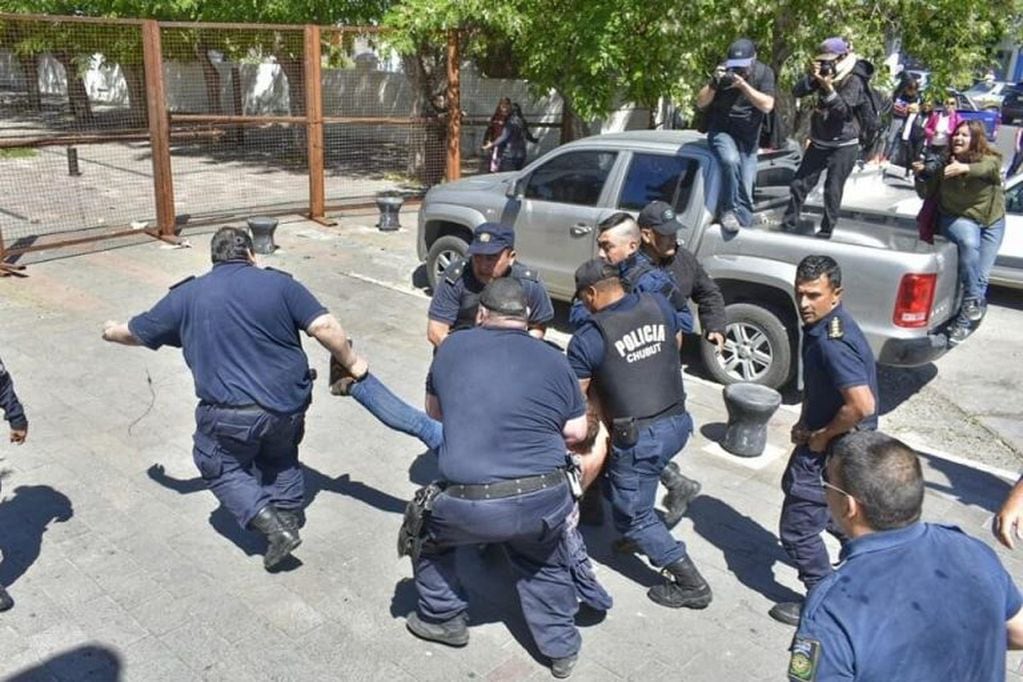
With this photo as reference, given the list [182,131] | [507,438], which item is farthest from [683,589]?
[182,131]

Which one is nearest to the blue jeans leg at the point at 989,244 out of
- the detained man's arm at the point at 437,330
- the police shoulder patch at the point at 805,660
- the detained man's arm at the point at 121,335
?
the detained man's arm at the point at 437,330

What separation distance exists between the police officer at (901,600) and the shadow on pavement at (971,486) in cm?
356

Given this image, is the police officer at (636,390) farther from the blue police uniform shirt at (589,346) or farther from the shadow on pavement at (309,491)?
the shadow on pavement at (309,491)

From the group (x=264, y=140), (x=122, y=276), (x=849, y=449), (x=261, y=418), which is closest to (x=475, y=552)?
(x=261, y=418)

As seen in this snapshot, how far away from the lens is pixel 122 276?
9461 mm

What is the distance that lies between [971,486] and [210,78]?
1487 cm

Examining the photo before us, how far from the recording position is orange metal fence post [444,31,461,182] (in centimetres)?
1235

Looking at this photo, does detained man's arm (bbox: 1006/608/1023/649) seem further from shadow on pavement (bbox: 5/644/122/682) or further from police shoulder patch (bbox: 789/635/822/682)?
shadow on pavement (bbox: 5/644/122/682)

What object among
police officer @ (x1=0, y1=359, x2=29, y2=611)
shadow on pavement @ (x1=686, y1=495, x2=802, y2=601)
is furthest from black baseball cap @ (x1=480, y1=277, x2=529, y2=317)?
police officer @ (x1=0, y1=359, x2=29, y2=611)

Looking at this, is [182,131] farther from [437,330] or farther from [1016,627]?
[1016,627]

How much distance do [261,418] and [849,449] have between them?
2718 mm

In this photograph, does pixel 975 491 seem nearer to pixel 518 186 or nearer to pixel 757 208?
pixel 757 208

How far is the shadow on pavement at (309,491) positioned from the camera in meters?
4.81

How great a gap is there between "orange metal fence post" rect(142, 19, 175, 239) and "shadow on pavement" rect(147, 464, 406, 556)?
19.8ft
